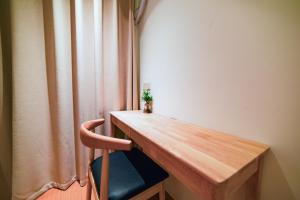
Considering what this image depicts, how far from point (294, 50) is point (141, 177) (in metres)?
0.89

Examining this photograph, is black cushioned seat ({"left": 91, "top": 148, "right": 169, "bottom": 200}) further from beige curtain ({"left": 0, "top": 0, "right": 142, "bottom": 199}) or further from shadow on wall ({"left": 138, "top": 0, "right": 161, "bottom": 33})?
shadow on wall ({"left": 138, "top": 0, "right": 161, "bottom": 33})

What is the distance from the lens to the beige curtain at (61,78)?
1.10 m

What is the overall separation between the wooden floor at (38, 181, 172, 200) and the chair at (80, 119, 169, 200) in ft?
1.49

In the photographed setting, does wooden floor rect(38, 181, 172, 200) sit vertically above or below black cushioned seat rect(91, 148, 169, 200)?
below

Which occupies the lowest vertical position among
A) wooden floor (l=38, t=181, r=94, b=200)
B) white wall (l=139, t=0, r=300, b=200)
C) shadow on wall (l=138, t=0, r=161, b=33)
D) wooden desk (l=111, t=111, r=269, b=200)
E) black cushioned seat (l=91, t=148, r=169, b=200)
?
wooden floor (l=38, t=181, r=94, b=200)

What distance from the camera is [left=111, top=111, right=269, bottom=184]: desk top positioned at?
0.42m

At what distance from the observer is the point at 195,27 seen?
90 cm

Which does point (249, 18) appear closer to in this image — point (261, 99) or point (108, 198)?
point (261, 99)

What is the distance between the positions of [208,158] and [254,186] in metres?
0.35

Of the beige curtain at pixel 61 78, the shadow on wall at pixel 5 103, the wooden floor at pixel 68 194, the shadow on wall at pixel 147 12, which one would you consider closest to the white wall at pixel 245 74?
the shadow on wall at pixel 147 12

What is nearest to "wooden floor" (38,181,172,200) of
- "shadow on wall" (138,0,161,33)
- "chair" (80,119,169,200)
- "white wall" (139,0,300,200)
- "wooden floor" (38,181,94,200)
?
"wooden floor" (38,181,94,200)

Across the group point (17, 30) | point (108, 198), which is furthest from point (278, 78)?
point (17, 30)

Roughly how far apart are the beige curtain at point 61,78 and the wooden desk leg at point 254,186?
122cm

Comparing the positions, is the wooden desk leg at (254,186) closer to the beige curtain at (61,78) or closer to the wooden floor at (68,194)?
the wooden floor at (68,194)
